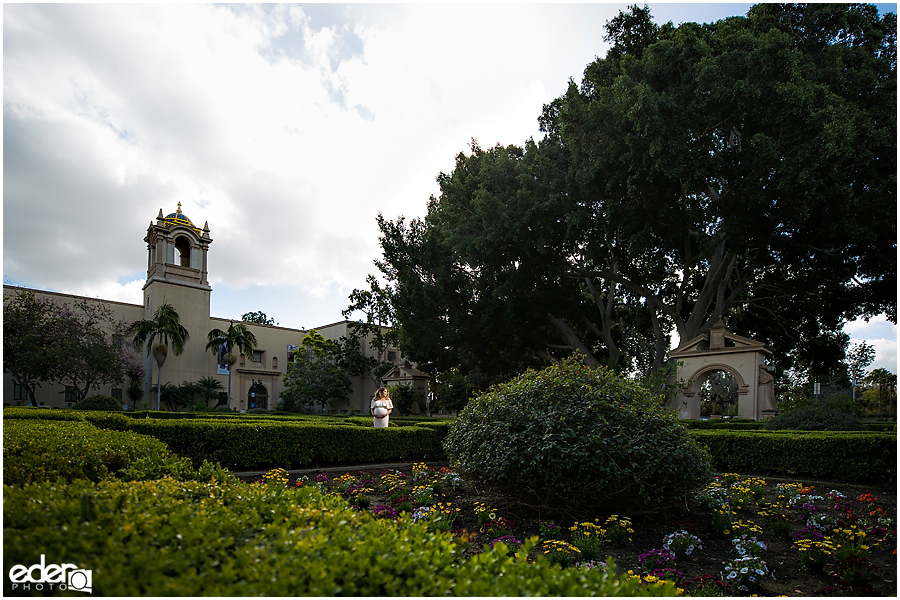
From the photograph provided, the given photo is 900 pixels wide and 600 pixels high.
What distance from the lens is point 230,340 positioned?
3419 centimetres

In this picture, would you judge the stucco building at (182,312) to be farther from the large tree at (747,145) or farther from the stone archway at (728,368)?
the stone archway at (728,368)

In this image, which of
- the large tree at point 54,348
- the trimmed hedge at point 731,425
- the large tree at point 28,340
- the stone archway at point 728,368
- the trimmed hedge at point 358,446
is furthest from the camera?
the large tree at point 54,348

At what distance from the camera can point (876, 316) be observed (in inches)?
808

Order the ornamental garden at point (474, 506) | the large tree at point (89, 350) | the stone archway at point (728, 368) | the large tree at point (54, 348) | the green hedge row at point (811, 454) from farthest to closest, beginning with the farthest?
the large tree at point (89, 350) → the large tree at point (54, 348) → the stone archway at point (728, 368) → the green hedge row at point (811, 454) → the ornamental garden at point (474, 506)

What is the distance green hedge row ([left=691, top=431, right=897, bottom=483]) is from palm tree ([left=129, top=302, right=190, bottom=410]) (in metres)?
28.5

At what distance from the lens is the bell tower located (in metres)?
32.4

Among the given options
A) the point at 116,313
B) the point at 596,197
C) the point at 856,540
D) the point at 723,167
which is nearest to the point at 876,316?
the point at 723,167

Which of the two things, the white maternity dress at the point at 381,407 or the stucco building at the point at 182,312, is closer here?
the white maternity dress at the point at 381,407

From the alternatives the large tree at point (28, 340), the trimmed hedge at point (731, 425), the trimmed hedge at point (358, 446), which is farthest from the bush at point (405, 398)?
the trimmed hedge at point (358, 446)

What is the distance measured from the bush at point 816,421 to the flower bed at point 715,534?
379 cm

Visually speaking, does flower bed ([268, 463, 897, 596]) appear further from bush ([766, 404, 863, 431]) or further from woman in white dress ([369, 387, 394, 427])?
woman in white dress ([369, 387, 394, 427])

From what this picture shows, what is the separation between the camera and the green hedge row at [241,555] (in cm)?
211

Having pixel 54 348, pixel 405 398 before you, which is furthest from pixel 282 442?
pixel 405 398

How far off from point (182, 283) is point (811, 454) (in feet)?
106
